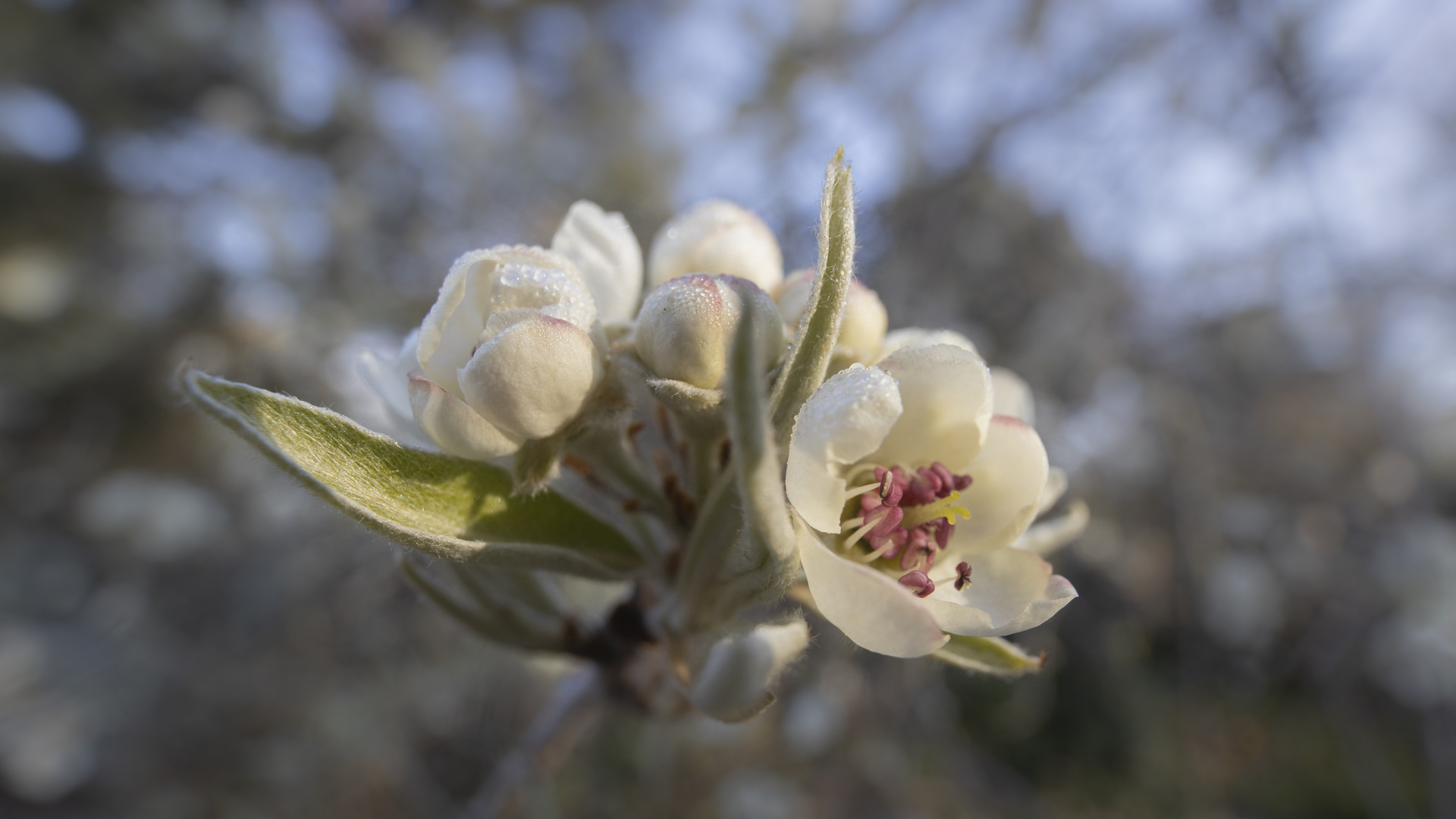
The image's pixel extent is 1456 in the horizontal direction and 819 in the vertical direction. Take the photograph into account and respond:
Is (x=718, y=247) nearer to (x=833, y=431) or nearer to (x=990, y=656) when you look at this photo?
(x=833, y=431)

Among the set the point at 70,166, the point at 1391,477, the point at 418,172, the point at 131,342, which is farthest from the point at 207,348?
the point at 1391,477

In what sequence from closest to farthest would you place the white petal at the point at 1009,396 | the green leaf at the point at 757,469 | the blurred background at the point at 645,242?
the green leaf at the point at 757,469
the white petal at the point at 1009,396
the blurred background at the point at 645,242

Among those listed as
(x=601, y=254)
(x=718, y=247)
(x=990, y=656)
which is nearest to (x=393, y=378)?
(x=601, y=254)

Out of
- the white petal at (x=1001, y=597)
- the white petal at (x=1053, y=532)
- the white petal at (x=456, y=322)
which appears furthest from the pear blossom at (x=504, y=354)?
the white petal at (x=1053, y=532)

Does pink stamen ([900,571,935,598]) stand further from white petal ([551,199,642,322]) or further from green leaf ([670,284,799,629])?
white petal ([551,199,642,322])

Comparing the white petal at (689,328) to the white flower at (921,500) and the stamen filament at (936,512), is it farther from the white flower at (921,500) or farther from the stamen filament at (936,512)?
the stamen filament at (936,512)

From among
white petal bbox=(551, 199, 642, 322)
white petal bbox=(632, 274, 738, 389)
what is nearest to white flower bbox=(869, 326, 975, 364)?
white petal bbox=(632, 274, 738, 389)
